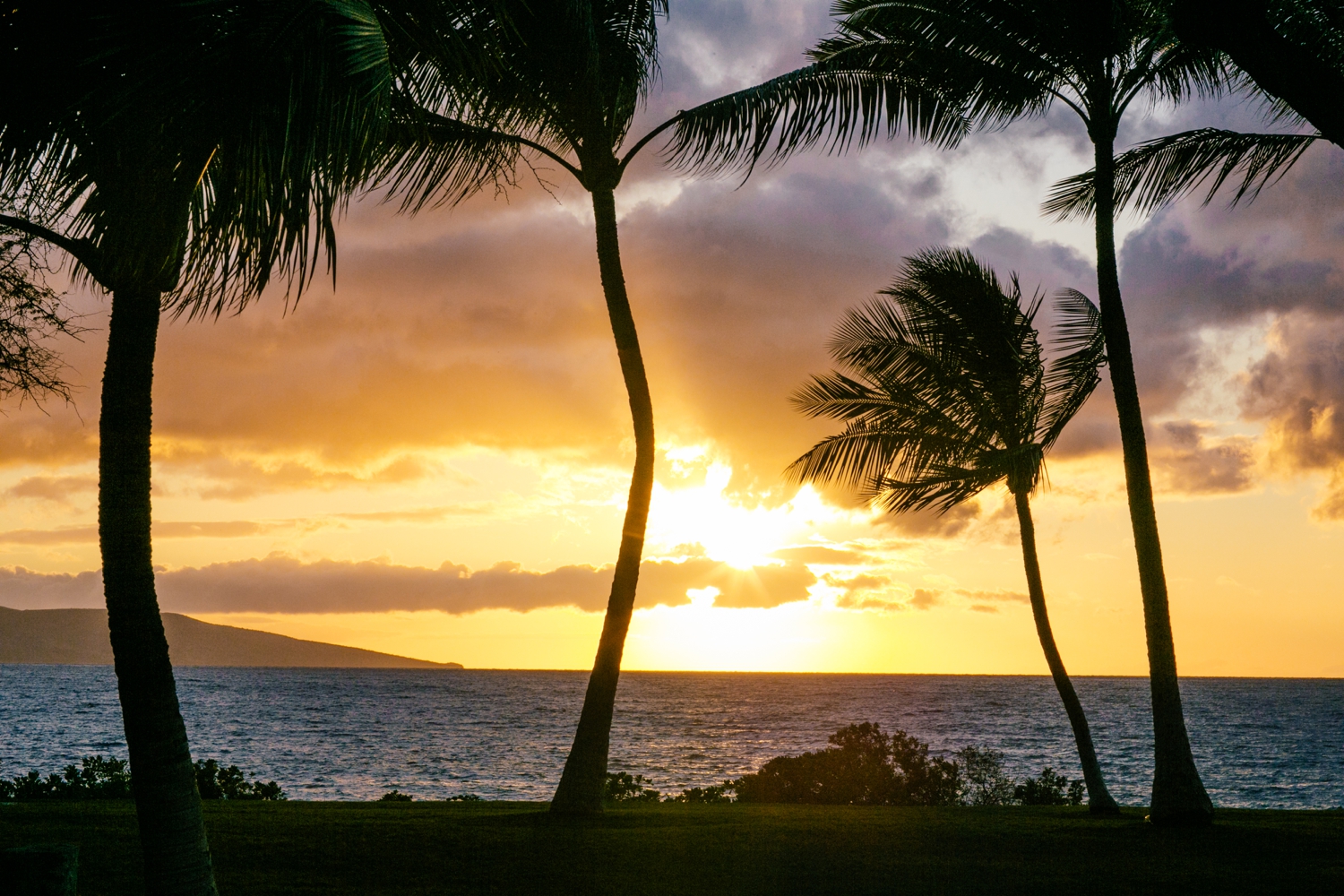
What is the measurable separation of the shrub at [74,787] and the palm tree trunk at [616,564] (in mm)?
8809

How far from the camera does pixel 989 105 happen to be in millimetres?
12508

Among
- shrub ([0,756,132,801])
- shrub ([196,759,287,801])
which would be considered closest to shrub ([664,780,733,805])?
shrub ([196,759,287,801])

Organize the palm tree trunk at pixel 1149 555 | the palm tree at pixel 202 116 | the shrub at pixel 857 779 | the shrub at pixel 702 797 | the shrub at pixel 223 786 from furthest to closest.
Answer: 1. the shrub at pixel 857 779
2. the shrub at pixel 702 797
3. the shrub at pixel 223 786
4. the palm tree trunk at pixel 1149 555
5. the palm tree at pixel 202 116

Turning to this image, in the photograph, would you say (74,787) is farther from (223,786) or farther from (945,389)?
(945,389)

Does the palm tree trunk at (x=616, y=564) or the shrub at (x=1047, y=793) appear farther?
the shrub at (x=1047, y=793)

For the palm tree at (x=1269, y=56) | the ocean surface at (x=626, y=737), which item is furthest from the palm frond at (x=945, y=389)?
the ocean surface at (x=626, y=737)

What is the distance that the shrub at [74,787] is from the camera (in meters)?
16.5

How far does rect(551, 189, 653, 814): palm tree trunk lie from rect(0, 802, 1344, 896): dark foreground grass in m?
0.49

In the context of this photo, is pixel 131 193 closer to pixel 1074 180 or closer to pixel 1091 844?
pixel 1091 844

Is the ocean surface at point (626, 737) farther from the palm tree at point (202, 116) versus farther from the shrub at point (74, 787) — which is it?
the palm tree at point (202, 116)

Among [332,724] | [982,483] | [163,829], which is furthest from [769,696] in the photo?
[163,829]

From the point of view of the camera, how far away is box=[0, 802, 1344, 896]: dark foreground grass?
863 centimetres

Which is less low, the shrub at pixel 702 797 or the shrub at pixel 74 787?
the shrub at pixel 702 797

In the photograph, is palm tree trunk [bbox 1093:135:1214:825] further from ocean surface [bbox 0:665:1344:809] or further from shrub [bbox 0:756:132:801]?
ocean surface [bbox 0:665:1344:809]
